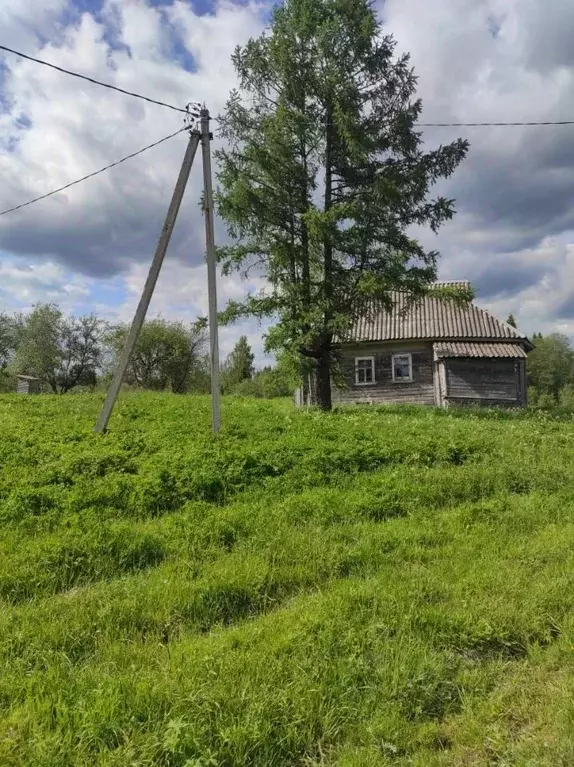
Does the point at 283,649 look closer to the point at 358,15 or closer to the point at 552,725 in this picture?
the point at 552,725

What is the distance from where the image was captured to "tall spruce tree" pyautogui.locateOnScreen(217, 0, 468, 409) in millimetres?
16031

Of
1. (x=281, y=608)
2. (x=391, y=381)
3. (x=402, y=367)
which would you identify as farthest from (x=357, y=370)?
(x=281, y=608)

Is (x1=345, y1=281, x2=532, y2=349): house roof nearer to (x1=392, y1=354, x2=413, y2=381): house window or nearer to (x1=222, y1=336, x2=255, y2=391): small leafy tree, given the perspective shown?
(x1=392, y1=354, x2=413, y2=381): house window

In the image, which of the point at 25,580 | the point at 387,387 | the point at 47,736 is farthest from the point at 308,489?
the point at 387,387

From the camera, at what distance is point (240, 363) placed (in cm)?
5456

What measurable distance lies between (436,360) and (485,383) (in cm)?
233

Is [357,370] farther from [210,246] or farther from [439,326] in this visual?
[210,246]

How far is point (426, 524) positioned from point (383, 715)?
139 inches

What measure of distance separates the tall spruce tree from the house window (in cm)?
927

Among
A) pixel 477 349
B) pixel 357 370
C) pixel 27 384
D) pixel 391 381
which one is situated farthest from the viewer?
pixel 27 384

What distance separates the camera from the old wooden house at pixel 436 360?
80.6 feet

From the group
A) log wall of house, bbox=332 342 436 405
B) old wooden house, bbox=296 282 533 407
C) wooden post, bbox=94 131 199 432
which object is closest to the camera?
wooden post, bbox=94 131 199 432

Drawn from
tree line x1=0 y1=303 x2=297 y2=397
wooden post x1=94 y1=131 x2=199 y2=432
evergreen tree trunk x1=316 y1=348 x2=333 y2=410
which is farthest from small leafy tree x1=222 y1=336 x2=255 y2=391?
wooden post x1=94 y1=131 x2=199 y2=432

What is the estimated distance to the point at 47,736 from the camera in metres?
2.75
